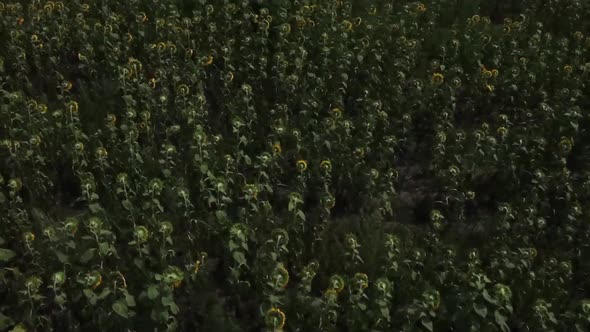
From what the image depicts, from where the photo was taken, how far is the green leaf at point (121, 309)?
330 centimetres

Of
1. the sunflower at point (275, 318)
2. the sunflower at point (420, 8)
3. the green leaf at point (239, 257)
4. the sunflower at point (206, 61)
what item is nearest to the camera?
the sunflower at point (275, 318)

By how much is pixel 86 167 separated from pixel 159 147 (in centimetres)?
59

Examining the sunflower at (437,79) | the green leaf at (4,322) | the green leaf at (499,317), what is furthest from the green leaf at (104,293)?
the sunflower at (437,79)

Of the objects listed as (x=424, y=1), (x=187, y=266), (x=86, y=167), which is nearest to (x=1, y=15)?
(x=86, y=167)

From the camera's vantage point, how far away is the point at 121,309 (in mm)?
3312

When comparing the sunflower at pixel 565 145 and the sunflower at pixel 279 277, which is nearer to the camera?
the sunflower at pixel 279 277

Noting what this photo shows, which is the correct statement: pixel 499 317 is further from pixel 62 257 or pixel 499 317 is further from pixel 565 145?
pixel 62 257

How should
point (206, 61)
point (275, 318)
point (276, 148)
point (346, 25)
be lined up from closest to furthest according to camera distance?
point (275, 318) → point (276, 148) → point (206, 61) → point (346, 25)

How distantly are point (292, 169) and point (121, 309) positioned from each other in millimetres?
1832

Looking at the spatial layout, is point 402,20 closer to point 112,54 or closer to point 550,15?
point 550,15

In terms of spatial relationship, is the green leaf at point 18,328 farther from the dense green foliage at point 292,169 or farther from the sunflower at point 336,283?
the sunflower at point 336,283

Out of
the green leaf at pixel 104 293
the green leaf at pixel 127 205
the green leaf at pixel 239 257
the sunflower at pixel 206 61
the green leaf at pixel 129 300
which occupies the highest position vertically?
the sunflower at pixel 206 61

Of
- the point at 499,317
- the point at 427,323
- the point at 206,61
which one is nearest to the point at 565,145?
the point at 499,317

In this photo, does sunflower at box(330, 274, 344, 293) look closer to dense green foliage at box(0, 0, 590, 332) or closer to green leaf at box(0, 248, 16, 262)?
dense green foliage at box(0, 0, 590, 332)
